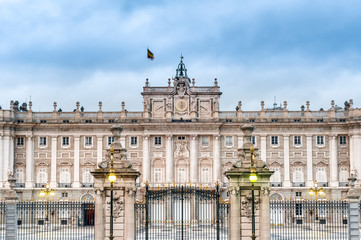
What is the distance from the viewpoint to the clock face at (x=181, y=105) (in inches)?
2867

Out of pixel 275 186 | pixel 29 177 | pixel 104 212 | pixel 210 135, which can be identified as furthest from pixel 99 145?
pixel 104 212

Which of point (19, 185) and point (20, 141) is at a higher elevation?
point (20, 141)

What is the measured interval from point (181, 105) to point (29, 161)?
21.8m

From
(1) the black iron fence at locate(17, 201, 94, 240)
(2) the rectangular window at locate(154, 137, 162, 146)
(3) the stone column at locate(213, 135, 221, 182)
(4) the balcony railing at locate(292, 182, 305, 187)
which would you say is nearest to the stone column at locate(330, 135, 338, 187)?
(4) the balcony railing at locate(292, 182, 305, 187)

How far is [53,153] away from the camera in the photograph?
73.0m

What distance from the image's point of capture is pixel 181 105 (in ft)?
239

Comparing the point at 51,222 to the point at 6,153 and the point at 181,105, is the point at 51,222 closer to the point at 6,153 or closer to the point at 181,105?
the point at 6,153

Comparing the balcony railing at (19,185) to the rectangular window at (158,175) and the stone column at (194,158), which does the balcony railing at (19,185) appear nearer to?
the rectangular window at (158,175)

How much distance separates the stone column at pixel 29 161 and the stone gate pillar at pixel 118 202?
159 ft

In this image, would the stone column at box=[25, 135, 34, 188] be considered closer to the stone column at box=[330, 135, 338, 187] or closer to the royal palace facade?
the royal palace facade

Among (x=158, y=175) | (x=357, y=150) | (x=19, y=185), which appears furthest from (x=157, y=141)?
(x=357, y=150)

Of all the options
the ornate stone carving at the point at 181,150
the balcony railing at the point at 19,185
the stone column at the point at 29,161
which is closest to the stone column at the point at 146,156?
the ornate stone carving at the point at 181,150

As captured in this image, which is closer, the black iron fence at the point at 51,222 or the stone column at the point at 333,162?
the black iron fence at the point at 51,222

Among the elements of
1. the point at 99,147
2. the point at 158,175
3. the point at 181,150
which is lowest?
the point at 158,175
